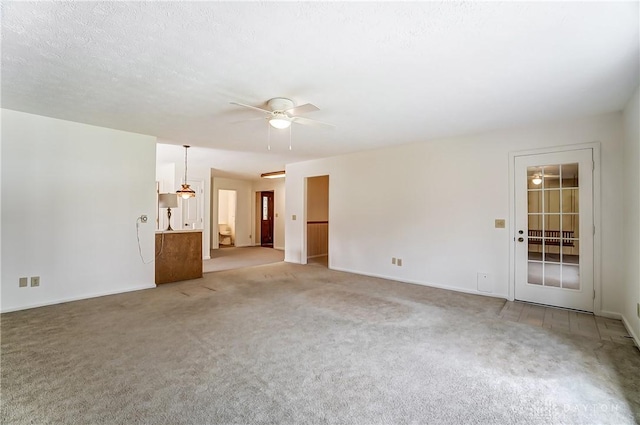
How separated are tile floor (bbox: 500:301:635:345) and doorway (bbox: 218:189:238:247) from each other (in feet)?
29.3

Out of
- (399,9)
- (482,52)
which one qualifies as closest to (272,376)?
(399,9)

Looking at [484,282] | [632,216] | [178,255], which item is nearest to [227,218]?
[178,255]

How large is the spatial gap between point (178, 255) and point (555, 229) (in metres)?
5.82

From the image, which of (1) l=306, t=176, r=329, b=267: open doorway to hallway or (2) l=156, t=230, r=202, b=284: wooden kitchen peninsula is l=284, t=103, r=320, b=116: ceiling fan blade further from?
(1) l=306, t=176, r=329, b=267: open doorway to hallway

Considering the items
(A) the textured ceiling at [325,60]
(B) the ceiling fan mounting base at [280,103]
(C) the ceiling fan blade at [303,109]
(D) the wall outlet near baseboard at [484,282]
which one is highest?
(A) the textured ceiling at [325,60]

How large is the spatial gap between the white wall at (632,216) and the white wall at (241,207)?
9697mm

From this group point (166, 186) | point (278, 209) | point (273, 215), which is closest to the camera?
point (166, 186)

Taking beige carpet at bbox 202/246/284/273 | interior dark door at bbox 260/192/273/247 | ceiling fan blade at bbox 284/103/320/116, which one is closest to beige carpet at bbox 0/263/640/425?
ceiling fan blade at bbox 284/103/320/116

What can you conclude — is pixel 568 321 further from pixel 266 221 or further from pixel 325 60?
pixel 266 221

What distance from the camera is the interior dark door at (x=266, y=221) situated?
10.9m

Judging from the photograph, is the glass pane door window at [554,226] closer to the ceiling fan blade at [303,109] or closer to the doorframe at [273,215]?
the ceiling fan blade at [303,109]

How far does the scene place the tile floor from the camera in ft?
9.86

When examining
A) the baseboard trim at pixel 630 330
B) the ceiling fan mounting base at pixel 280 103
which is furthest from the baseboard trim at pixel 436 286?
the ceiling fan mounting base at pixel 280 103

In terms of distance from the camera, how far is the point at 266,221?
36.0 feet
